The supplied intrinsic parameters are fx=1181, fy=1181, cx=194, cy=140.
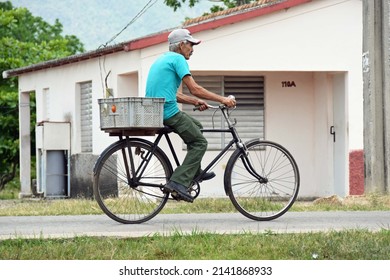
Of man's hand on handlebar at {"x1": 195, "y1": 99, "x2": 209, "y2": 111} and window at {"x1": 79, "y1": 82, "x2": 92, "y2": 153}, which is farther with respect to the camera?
window at {"x1": 79, "y1": 82, "x2": 92, "y2": 153}

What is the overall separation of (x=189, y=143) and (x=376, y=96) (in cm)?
516

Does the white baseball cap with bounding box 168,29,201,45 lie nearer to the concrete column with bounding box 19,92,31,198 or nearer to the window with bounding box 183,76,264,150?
the window with bounding box 183,76,264,150

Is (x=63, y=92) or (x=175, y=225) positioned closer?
(x=175, y=225)

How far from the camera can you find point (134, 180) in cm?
969

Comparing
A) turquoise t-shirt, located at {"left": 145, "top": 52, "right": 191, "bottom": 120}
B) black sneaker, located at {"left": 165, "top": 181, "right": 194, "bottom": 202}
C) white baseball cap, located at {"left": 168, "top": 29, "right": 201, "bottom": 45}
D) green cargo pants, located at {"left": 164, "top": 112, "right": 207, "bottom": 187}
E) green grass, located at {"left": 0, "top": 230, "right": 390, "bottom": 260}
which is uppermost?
white baseball cap, located at {"left": 168, "top": 29, "right": 201, "bottom": 45}

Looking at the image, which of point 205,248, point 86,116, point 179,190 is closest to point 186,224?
point 179,190

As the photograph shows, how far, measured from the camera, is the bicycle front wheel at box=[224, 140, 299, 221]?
9836 millimetres

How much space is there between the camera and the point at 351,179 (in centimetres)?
1992

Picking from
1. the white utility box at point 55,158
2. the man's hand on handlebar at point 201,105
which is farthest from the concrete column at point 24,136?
the man's hand on handlebar at point 201,105

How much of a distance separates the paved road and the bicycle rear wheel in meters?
0.12

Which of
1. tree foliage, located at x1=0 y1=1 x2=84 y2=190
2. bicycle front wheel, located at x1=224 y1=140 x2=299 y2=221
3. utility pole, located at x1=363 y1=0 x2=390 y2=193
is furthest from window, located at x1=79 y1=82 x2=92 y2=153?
bicycle front wheel, located at x1=224 y1=140 x2=299 y2=221
